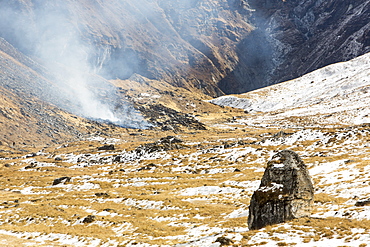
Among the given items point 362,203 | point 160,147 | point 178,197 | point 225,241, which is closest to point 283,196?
point 225,241

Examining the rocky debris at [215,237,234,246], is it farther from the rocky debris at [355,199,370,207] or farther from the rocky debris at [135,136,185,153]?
the rocky debris at [135,136,185,153]

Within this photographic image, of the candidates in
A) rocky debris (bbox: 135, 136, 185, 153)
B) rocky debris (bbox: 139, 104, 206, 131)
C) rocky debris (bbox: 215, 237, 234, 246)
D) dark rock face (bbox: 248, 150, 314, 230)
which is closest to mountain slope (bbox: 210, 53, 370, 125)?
rocky debris (bbox: 139, 104, 206, 131)

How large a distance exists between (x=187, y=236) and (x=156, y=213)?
9.64 metres

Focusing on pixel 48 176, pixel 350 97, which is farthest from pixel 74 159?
pixel 350 97

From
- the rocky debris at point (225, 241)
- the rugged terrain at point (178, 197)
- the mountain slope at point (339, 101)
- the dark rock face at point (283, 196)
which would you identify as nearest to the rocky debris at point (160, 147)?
the rugged terrain at point (178, 197)

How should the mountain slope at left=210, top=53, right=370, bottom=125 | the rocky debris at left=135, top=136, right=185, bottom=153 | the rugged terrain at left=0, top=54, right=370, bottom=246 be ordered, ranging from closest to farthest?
the rugged terrain at left=0, top=54, right=370, bottom=246 < the rocky debris at left=135, top=136, right=185, bottom=153 < the mountain slope at left=210, top=53, right=370, bottom=125

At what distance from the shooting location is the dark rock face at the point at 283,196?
18422 millimetres

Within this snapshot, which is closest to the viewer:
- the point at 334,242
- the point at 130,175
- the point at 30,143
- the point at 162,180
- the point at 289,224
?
the point at 334,242

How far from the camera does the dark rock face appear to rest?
1842cm

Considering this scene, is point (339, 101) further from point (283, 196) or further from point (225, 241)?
point (225, 241)

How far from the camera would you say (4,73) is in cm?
17575

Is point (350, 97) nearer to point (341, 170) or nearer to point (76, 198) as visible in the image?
point (341, 170)

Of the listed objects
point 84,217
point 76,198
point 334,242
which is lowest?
point 334,242

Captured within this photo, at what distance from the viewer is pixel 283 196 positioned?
18.4 metres
